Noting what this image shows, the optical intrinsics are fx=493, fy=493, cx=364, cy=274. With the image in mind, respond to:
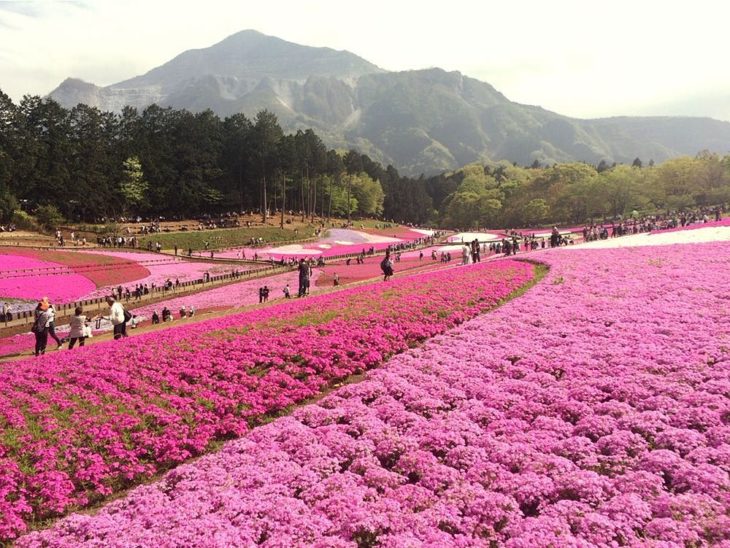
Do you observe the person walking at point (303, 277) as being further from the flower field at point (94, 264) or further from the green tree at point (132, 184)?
the green tree at point (132, 184)

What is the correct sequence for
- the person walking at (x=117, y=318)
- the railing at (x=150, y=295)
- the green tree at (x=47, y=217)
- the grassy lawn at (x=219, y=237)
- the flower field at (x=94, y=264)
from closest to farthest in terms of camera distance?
the person walking at (x=117, y=318) → the railing at (x=150, y=295) → the flower field at (x=94, y=264) → the green tree at (x=47, y=217) → the grassy lawn at (x=219, y=237)

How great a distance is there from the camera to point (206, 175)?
3831 inches

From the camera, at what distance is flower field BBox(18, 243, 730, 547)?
7.27 metres

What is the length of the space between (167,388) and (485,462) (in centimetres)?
873

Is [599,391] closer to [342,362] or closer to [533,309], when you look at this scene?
[342,362]

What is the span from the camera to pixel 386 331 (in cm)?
1761

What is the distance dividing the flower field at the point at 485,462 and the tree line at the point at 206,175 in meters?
69.1

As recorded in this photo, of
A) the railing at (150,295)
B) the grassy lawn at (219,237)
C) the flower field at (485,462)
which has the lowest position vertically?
the railing at (150,295)

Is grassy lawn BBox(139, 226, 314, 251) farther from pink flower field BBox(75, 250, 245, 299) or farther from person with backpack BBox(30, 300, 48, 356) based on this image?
person with backpack BBox(30, 300, 48, 356)

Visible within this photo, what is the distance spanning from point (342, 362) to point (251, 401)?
3.40 meters

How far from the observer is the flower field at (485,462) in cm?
727

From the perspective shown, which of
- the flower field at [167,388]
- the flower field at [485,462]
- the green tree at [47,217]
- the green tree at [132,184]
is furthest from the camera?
the green tree at [132,184]

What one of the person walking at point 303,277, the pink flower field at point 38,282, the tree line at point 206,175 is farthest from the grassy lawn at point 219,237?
the person walking at point 303,277

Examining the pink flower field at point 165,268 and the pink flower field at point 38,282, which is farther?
the pink flower field at point 165,268
